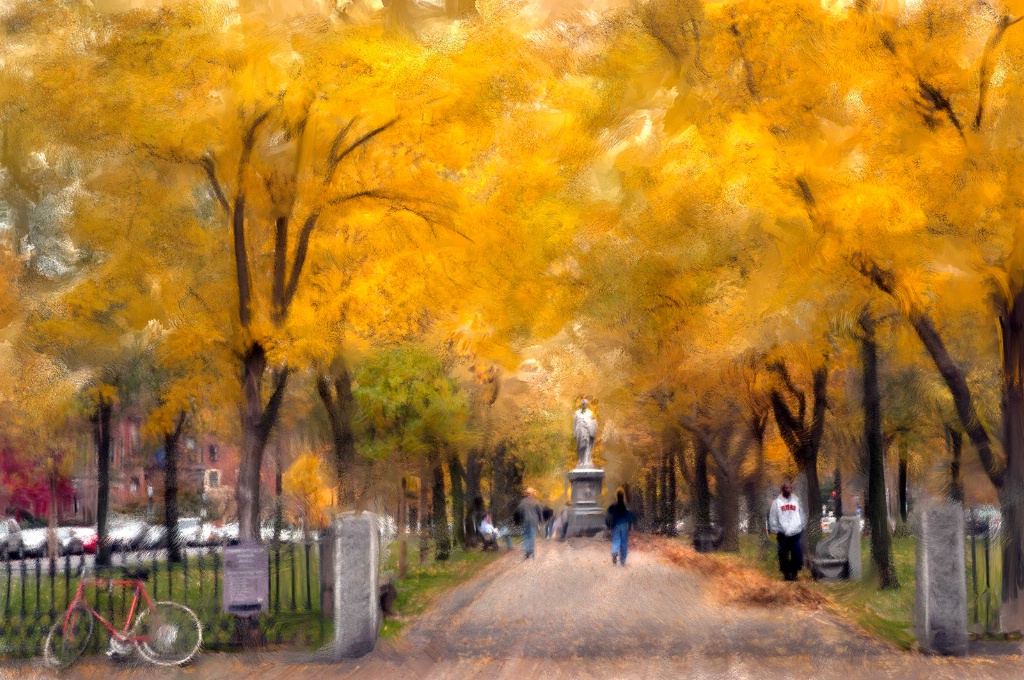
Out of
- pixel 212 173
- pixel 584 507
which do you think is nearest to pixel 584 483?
pixel 584 507

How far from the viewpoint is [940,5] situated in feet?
45.5

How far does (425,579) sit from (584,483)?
20.7 m

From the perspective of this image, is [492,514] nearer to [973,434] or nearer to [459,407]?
[459,407]

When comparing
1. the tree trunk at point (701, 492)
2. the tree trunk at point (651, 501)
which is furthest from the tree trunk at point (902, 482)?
the tree trunk at point (651, 501)

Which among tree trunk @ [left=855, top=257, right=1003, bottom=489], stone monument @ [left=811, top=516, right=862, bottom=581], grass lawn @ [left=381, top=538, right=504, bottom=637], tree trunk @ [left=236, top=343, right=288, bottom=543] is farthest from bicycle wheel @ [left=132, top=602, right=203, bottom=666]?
stone monument @ [left=811, top=516, right=862, bottom=581]

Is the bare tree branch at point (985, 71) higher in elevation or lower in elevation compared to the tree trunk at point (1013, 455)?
higher

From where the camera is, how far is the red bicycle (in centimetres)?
1338

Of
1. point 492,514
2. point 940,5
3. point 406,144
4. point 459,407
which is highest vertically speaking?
point 940,5

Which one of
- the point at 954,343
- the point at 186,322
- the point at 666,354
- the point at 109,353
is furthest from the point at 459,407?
the point at 186,322

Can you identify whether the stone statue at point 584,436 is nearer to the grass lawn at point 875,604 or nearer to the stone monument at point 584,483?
the stone monument at point 584,483

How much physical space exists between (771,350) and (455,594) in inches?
276

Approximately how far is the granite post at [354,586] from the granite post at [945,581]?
5.70 metres

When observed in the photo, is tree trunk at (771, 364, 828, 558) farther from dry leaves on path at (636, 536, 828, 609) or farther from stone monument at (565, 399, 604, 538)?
stone monument at (565, 399, 604, 538)

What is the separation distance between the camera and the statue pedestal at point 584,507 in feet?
156
